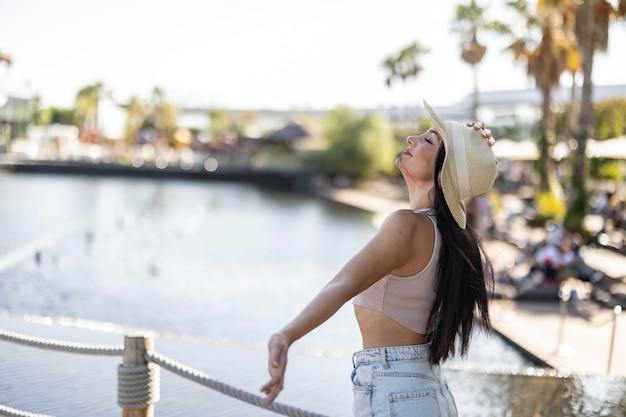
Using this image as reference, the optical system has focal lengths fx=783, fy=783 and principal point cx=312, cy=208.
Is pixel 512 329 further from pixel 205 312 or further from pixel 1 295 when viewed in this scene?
pixel 1 295

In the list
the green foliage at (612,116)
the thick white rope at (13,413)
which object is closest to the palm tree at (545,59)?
the green foliage at (612,116)

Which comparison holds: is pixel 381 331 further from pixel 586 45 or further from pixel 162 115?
pixel 162 115

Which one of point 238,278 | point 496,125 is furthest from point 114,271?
point 496,125

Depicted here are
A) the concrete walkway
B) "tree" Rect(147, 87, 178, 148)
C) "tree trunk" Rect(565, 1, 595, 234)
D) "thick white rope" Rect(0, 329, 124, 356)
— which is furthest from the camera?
"tree" Rect(147, 87, 178, 148)

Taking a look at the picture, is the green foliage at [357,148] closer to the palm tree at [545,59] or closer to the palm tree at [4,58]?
the palm tree at [545,59]

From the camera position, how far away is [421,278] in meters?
1.90

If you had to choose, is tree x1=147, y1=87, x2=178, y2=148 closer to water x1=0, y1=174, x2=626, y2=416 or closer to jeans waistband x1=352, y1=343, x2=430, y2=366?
water x1=0, y1=174, x2=626, y2=416

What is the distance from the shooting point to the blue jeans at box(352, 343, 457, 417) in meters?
1.88

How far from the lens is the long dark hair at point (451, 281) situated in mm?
1927

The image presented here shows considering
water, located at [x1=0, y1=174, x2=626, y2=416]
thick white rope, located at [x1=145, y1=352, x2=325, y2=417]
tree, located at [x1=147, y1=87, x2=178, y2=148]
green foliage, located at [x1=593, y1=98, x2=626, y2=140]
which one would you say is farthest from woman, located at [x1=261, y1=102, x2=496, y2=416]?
tree, located at [x1=147, y1=87, x2=178, y2=148]

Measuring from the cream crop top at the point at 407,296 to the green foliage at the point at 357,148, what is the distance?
48.0 meters

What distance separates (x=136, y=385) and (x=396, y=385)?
3.73 ft

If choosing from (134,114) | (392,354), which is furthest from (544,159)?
(134,114)

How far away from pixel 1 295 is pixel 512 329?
9091mm
